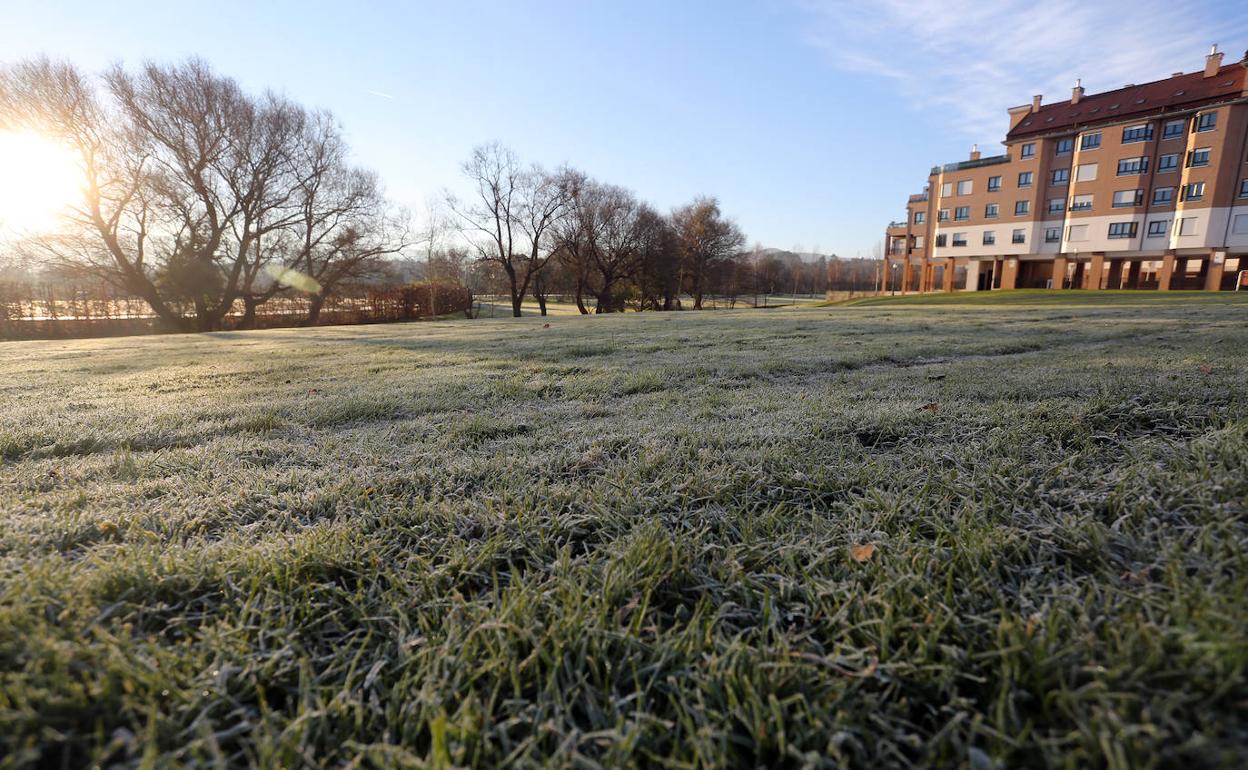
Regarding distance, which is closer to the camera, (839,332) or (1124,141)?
(839,332)

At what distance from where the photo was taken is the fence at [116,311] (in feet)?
62.1

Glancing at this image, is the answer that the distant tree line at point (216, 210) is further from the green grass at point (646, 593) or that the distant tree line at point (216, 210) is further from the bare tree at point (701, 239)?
the green grass at point (646, 593)

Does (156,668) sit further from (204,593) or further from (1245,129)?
(1245,129)

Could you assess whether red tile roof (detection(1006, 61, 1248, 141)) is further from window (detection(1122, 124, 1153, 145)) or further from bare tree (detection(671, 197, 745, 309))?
Result: bare tree (detection(671, 197, 745, 309))

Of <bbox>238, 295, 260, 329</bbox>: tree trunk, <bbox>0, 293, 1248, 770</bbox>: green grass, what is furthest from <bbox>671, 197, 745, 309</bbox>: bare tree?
<bbox>0, 293, 1248, 770</bbox>: green grass

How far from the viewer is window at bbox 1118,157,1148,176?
99.7ft

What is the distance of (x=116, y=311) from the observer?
21.9 meters

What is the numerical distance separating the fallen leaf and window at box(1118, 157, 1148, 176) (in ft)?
142

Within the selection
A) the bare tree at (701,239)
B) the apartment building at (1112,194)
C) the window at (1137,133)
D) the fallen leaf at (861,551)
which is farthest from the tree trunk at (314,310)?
the window at (1137,133)

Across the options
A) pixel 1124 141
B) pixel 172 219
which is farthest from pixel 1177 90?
pixel 172 219

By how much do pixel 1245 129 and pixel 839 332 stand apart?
1482 inches

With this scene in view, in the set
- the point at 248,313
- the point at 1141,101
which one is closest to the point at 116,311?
the point at 248,313

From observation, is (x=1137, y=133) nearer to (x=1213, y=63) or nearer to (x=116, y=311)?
(x=1213, y=63)

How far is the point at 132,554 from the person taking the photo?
4.19 ft
